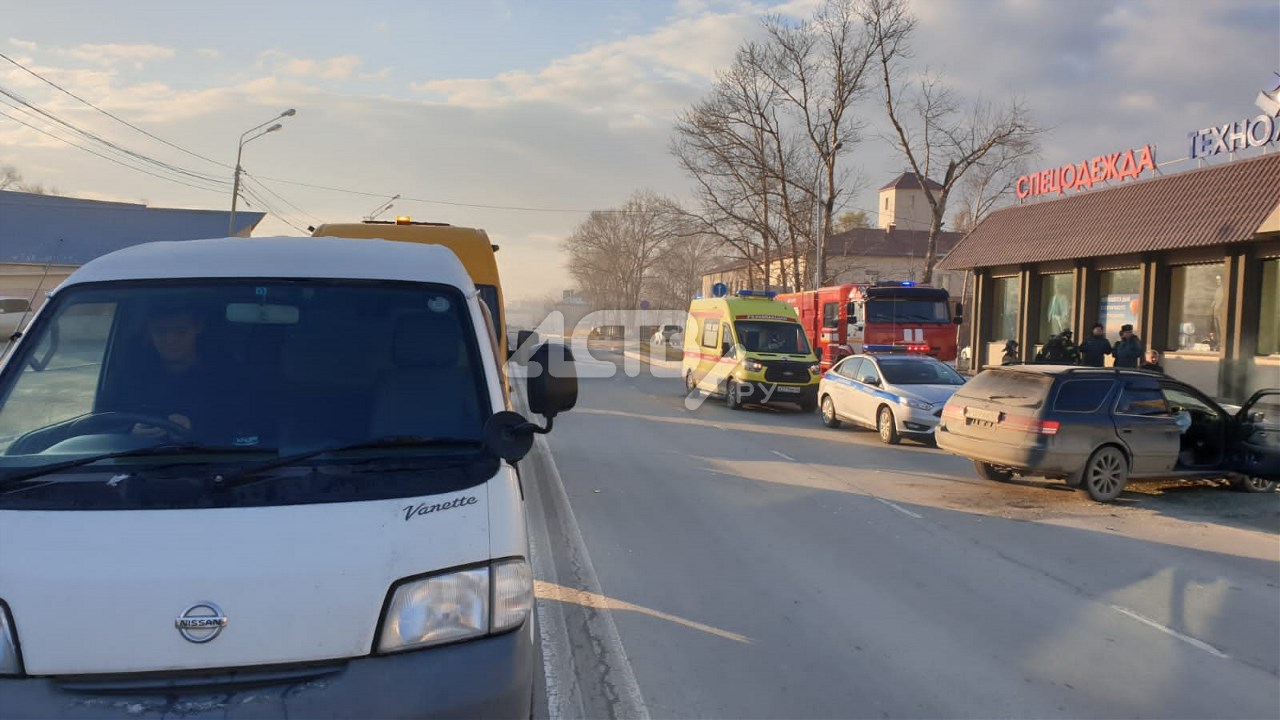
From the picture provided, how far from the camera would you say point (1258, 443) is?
10.3m

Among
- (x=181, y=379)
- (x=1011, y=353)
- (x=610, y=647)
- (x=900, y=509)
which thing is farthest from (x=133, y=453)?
(x=1011, y=353)

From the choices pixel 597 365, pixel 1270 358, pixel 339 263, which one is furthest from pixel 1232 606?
pixel 597 365

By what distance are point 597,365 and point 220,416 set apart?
33429 millimetres

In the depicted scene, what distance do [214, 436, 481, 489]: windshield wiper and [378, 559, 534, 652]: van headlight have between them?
587 mm

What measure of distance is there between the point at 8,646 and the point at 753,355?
18265mm

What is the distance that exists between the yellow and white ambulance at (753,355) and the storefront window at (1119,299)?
397 inches

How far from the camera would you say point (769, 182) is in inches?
1753

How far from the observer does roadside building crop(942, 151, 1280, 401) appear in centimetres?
2058

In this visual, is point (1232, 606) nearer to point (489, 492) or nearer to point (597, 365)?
point (489, 492)

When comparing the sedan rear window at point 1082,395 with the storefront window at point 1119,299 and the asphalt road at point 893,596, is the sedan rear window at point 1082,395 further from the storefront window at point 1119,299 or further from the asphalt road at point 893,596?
the storefront window at point 1119,299

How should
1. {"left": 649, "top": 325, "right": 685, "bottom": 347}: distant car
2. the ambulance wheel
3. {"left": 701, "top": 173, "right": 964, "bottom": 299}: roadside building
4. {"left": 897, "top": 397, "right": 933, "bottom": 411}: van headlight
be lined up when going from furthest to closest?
{"left": 701, "top": 173, "right": 964, "bottom": 299}: roadside building, {"left": 649, "top": 325, "right": 685, "bottom": 347}: distant car, the ambulance wheel, {"left": 897, "top": 397, "right": 933, "bottom": 411}: van headlight

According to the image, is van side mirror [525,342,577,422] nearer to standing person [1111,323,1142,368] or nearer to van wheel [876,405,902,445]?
van wheel [876,405,902,445]

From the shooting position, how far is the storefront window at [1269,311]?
2030 cm

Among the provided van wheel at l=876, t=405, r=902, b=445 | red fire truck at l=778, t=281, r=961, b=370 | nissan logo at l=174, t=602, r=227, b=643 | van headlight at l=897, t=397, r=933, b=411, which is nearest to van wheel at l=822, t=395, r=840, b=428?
van wheel at l=876, t=405, r=902, b=445
